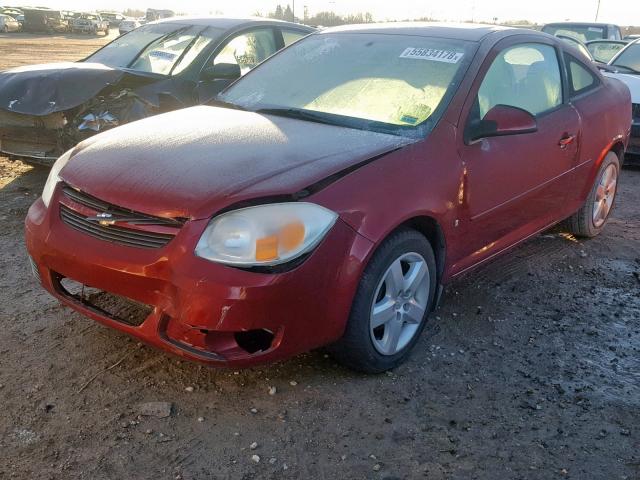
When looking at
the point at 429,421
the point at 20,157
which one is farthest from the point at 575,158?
the point at 20,157

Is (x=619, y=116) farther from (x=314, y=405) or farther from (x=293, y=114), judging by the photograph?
(x=314, y=405)

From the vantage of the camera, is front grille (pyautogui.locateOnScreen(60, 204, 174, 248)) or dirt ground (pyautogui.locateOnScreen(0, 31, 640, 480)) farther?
front grille (pyautogui.locateOnScreen(60, 204, 174, 248))

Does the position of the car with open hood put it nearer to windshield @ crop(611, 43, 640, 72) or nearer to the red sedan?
the red sedan

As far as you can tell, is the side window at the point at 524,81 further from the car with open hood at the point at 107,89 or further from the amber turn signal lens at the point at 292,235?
the car with open hood at the point at 107,89

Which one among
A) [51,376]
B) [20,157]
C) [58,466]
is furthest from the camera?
[20,157]

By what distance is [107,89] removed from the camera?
604 cm

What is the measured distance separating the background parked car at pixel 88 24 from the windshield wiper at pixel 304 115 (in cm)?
3833

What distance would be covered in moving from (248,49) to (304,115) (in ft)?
10.8

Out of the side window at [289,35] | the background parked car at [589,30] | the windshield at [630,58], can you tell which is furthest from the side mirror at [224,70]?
the background parked car at [589,30]

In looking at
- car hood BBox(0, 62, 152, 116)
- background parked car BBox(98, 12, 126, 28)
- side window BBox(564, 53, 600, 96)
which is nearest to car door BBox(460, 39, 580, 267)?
side window BBox(564, 53, 600, 96)

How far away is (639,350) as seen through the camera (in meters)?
3.63

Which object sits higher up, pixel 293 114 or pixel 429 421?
pixel 293 114

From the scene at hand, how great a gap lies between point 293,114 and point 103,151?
1039 mm

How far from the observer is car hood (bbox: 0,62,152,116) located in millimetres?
5746
